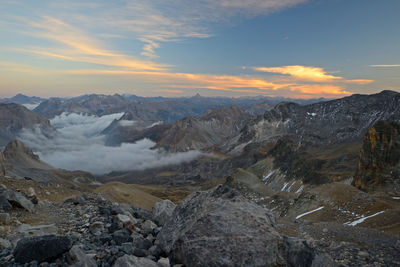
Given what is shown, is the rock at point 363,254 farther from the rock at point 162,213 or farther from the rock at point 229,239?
the rock at point 162,213

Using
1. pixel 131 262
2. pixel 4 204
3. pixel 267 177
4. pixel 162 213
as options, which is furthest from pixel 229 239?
pixel 267 177

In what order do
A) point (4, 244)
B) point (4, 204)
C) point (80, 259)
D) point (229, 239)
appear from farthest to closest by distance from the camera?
1. point (4, 204)
2. point (4, 244)
3. point (229, 239)
4. point (80, 259)

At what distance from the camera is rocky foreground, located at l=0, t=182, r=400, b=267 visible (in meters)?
8.73

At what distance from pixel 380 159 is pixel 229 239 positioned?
295ft

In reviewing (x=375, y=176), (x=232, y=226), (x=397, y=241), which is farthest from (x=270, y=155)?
(x=232, y=226)

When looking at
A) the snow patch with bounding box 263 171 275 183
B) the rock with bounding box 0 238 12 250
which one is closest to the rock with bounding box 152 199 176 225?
the rock with bounding box 0 238 12 250

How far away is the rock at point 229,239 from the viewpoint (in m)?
8.56

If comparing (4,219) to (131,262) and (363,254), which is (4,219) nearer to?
(131,262)

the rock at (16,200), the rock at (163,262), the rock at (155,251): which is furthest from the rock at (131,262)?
the rock at (16,200)

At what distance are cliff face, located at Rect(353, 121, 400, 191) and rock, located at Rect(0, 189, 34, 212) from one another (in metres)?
76.7

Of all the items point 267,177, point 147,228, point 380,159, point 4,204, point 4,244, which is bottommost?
point 267,177

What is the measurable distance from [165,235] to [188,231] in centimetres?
214

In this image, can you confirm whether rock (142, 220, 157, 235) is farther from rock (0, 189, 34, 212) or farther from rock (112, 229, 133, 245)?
rock (0, 189, 34, 212)

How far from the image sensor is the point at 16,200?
15586 mm
